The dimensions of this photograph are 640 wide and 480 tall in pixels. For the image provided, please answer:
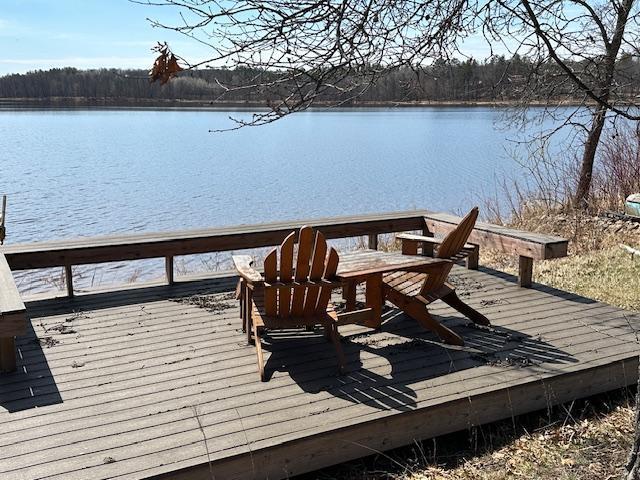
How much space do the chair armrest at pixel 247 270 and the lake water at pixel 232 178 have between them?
5690 mm

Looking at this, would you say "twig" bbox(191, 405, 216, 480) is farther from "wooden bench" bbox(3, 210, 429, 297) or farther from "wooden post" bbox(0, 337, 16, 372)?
"wooden bench" bbox(3, 210, 429, 297)

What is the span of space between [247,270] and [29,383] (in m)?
1.27

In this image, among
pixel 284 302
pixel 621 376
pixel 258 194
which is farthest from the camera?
pixel 258 194

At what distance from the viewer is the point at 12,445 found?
9.07ft

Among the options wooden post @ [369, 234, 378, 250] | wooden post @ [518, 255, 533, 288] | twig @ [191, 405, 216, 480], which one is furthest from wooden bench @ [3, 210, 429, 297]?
twig @ [191, 405, 216, 480]

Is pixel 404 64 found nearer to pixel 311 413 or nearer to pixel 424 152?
pixel 311 413

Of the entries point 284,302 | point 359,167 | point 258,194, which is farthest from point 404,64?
point 359,167

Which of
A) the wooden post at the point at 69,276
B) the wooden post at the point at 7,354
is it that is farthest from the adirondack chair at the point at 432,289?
the wooden post at the point at 69,276

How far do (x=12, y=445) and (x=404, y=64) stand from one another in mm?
2381

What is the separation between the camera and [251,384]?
3.34 metres

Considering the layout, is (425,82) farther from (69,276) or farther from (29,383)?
(29,383)

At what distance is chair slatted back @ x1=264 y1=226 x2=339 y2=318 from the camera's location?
339 cm

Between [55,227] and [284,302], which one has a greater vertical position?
[284,302]

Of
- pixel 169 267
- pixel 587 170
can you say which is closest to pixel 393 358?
pixel 169 267
